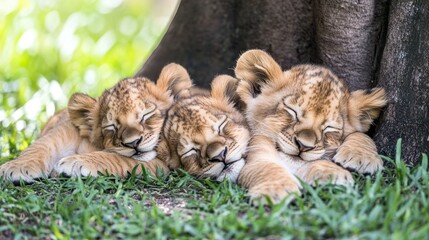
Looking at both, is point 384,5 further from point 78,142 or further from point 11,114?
point 11,114

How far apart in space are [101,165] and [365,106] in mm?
1654

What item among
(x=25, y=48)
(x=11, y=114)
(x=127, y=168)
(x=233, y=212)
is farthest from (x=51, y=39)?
(x=233, y=212)

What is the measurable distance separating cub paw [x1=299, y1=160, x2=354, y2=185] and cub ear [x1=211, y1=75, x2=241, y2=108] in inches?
33.7

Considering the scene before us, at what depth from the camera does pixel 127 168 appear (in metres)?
4.77

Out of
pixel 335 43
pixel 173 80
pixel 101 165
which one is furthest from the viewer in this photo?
pixel 173 80

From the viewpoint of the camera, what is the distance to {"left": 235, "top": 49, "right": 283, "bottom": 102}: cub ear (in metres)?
4.80

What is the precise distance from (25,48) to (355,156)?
18.7ft

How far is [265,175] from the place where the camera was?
4.09 m

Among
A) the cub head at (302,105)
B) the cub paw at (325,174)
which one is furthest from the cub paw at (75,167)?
the cub paw at (325,174)

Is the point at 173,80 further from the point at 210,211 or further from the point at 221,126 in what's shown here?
the point at 210,211

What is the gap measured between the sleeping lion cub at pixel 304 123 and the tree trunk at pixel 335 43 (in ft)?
0.61

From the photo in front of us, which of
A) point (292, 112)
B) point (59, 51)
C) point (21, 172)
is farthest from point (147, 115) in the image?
point (59, 51)

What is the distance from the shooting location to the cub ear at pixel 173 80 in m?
5.22

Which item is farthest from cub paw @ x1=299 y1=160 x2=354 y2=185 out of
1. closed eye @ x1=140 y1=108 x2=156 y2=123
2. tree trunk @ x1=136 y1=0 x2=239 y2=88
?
tree trunk @ x1=136 y1=0 x2=239 y2=88
